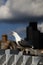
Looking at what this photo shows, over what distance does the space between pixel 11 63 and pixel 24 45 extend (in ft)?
26.5

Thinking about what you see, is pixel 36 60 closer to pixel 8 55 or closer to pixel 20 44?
pixel 8 55

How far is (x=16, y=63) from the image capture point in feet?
98.8

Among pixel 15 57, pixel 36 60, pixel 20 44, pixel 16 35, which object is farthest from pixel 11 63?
pixel 16 35

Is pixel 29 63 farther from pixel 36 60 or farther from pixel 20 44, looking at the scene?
pixel 20 44

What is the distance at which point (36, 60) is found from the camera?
28766mm

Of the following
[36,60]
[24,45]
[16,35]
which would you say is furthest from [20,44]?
[36,60]

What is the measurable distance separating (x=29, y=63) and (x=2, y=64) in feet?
7.37

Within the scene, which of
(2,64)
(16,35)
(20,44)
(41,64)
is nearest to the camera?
(41,64)

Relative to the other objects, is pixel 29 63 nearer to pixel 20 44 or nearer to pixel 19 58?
pixel 19 58

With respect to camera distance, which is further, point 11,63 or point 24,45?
point 24,45

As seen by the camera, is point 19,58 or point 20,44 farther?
point 20,44

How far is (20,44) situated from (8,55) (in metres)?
7.70

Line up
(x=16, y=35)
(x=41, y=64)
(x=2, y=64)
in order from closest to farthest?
(x=41, y=64), (x=2, y=64), (x=16, y=35)

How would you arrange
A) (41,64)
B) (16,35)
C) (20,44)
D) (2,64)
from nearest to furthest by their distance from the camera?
(41,64) → (2,64) → (20,44) → (16,35)
